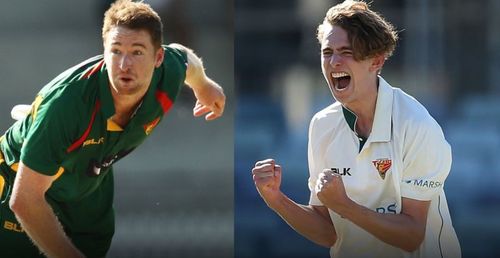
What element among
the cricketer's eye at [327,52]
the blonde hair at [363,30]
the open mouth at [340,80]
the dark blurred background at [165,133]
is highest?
the blonde hair at [363,30]

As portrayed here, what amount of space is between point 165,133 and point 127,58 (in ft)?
7.83

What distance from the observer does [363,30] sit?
7.97 ft

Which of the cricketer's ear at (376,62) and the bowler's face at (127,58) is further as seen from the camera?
the bowler's face at (127,58)

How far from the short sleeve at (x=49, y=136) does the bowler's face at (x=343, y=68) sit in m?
0.63

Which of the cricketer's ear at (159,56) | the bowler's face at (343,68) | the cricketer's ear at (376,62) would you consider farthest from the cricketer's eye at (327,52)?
the cricketer's ear at (159,56)

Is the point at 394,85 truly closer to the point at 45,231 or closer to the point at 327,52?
the point at 327,52

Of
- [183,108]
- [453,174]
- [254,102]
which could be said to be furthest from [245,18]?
[453,174]

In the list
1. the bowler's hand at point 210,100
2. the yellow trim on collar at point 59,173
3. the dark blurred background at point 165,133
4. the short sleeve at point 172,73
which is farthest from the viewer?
the dark blurred background at point 165,133

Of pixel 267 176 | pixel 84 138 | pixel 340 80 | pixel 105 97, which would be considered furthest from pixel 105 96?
pixel 340 80

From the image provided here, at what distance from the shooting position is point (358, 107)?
8.14 feet

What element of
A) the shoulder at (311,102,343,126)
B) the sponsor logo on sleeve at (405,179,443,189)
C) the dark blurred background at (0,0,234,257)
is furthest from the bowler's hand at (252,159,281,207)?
the dark blurred background at (0,0,234,257)

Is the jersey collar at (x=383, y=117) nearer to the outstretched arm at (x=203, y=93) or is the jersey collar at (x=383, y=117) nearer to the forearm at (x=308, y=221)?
the forearm at (x=308, y=221)

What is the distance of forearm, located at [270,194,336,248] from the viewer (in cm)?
250

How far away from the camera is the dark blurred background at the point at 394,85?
4.88m
